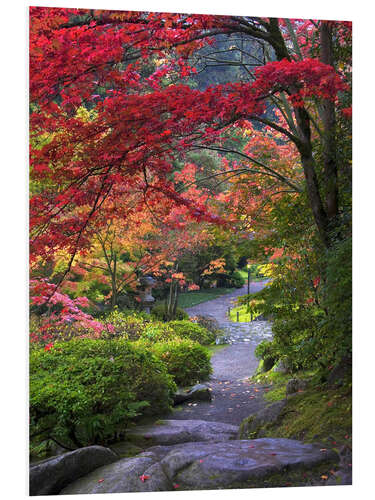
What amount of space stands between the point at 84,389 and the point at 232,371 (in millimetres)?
2835

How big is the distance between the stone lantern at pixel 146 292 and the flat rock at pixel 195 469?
2125 millimetres

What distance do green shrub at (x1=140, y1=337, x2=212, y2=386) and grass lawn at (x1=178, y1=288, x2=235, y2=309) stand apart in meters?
0.72

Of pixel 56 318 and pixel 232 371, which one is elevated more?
pixel 56 318

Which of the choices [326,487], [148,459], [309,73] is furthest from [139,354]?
[309,73]

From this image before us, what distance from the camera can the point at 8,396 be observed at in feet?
9.20

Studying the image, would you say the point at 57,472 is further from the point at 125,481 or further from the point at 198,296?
the point at 198,296

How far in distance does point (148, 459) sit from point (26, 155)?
2.05 meters

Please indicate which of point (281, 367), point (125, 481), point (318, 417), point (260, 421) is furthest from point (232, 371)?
point (125, 481)

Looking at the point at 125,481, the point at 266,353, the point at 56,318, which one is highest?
the point at 56,318

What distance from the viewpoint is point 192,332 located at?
494cm
